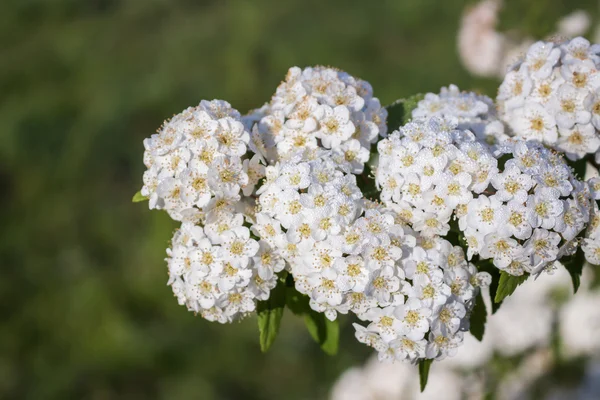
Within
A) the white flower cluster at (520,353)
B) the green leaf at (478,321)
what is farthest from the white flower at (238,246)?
the white flower cluster at (520,353)

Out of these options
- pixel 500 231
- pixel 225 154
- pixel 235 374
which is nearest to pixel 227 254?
pixel 225 154

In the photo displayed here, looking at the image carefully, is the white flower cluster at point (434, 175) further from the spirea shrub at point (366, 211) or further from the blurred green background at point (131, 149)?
the blurred green background at point (131, 149)

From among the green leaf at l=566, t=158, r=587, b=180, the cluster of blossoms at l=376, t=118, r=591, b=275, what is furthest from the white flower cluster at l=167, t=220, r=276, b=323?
the green leaf at l=566, t=158, r=587, b=180

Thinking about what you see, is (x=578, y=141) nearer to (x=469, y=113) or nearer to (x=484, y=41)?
(x=469, y=113)

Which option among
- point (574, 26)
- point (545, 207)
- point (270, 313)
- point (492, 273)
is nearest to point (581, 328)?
point (492, 273)

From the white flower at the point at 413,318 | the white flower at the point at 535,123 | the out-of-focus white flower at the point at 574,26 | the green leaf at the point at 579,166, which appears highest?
the out-of-focus white flower at the point at 574,26

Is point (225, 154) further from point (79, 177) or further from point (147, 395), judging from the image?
point (79, 177)

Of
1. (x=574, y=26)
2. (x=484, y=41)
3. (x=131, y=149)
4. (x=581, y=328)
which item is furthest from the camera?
(x=131, y=149)
